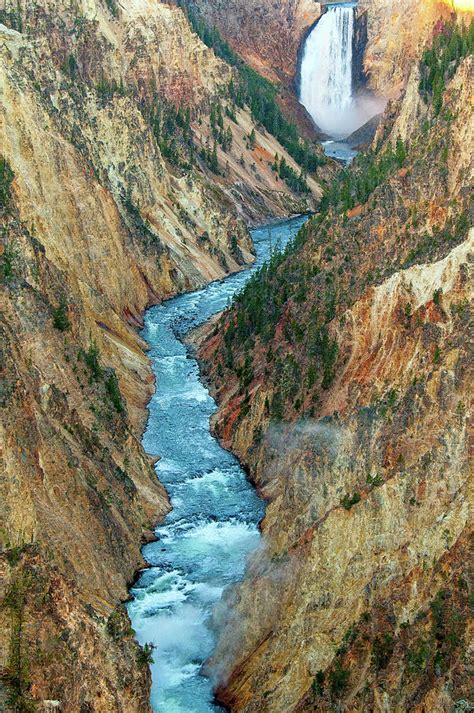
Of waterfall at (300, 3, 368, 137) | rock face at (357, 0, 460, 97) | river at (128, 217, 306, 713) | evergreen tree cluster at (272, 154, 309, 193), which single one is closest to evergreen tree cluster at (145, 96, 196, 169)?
evergreen tree cluster at (272, 154, 309, 193)

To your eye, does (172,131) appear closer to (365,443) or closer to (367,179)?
(367,179)

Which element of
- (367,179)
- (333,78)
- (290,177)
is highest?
(333,78)

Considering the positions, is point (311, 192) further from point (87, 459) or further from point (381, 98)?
point (87, 459)

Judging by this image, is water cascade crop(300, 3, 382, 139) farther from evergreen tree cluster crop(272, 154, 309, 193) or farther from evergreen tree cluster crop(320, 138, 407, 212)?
evergreen tree cluster crop(320, 138, 407, 212)

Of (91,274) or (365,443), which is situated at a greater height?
(91,274)

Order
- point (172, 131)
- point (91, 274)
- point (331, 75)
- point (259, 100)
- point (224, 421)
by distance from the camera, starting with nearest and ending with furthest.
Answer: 1. point (224, 421)
2. point (91, 274)
3. point (172, 131)
4. point (259, 100)
5. point (331, 75)

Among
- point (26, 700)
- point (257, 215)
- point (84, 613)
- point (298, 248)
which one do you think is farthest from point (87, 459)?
point (257, 215)

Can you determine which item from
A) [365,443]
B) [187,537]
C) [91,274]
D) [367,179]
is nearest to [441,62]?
[367,179]
